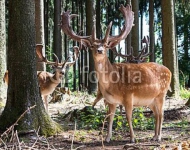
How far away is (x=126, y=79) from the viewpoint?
6957 mm

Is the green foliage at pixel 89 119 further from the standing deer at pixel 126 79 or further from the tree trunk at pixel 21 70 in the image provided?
the tree trunk at pixel 21 70

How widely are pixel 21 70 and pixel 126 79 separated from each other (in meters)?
1.97

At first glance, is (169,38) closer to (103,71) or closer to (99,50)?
(103,71)

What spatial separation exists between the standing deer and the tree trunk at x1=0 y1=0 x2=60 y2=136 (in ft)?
2.95

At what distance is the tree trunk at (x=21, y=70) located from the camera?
263 inches


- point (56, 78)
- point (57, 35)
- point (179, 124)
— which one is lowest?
point (179, 124)

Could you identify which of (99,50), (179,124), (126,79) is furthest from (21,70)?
(179,124)

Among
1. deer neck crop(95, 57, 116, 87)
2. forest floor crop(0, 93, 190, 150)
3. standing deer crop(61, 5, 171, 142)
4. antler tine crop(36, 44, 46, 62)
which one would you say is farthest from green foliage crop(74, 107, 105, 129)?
antler tine crop(36, 44, 46, 62)

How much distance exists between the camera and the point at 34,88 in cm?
682

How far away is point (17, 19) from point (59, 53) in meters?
14.3

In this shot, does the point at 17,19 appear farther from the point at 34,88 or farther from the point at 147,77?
the point at 147,77

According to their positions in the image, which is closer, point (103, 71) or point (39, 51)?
point (103, 71)

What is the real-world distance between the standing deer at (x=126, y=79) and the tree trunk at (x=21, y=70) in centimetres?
90

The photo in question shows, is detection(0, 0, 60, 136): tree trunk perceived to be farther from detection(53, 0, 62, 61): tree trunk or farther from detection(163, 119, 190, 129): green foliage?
detection(53, 0, 62, 61): tree trunk
